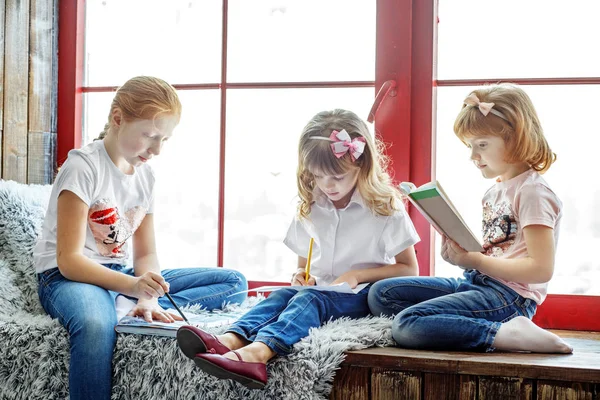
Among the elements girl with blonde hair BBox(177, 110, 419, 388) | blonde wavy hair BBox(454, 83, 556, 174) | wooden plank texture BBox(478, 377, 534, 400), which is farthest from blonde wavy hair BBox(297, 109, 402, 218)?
wooden plank texture BBox(478, 377, 534, 400)

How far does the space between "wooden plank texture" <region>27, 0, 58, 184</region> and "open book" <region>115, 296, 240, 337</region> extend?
806 millimetres

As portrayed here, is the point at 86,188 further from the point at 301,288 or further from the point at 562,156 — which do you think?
the point at 562,156

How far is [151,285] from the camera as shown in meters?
1.81

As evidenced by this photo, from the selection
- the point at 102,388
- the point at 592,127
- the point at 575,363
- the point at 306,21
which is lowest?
the point at 102,388

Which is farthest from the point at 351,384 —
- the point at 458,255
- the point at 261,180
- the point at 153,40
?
the point at 153,40

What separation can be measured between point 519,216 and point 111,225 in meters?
1.08

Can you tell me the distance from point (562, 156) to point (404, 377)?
3.16 feet

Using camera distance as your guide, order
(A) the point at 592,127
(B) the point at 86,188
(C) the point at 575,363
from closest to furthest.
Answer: (C) the point at 575,363, (B) the point at 86,188, (A) the point at 592,127

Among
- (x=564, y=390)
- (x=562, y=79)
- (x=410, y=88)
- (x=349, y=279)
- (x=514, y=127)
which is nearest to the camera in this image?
(x=564, y=390)

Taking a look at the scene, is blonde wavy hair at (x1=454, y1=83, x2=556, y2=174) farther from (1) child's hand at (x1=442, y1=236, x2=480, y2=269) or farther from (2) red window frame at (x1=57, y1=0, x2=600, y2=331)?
(2) red window frame at (x1=57, y1=0, x2=600, y2=331)

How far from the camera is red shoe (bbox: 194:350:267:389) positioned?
1.49m

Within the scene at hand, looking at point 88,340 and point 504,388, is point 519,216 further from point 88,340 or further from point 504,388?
point 88,340

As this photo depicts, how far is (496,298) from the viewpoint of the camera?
70.3 inches

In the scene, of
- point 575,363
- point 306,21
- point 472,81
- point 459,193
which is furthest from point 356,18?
point 575,363
